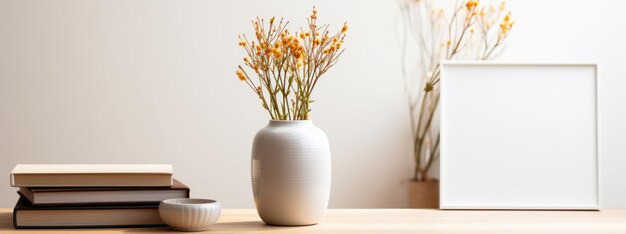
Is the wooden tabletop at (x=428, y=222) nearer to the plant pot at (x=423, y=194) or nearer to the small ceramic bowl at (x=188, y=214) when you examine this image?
the small ceramic bowl at (x=188, y=214)

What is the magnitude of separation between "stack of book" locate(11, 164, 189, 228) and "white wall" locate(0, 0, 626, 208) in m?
0.71

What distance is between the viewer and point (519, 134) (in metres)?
2.01

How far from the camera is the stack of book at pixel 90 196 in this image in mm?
1521

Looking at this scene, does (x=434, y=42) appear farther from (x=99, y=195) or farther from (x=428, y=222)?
(x=99, y=195)

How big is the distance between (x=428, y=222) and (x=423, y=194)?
58 cm

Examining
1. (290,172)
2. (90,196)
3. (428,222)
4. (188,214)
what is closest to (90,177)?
(90,196)

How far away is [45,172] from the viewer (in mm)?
1517

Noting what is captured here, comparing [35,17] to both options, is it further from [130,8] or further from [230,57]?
[230,57]

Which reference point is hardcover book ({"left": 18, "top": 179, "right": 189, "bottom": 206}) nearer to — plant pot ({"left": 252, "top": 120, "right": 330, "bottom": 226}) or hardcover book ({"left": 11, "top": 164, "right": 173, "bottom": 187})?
hardcover book ({"left": 11, "top": 164, "right": 173, "bottom": 187})

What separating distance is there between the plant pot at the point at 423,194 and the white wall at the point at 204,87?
5 centimetres

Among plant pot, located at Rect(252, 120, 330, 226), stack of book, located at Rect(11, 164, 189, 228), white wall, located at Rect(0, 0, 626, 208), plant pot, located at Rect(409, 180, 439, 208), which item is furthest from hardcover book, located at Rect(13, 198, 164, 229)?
plant pot, located at Rect(409, 180, 439, 208)

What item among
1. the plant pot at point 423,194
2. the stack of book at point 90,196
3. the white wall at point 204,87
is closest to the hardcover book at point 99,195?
the stack of book at point 90,196

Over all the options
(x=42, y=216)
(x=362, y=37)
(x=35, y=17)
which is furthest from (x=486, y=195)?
(x=35, y=17)

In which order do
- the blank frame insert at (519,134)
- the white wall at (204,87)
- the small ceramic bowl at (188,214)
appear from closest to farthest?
the small ceramic bowl at (188,214)
the blank frame insert at (519,134)
the white wall at (204,87)
